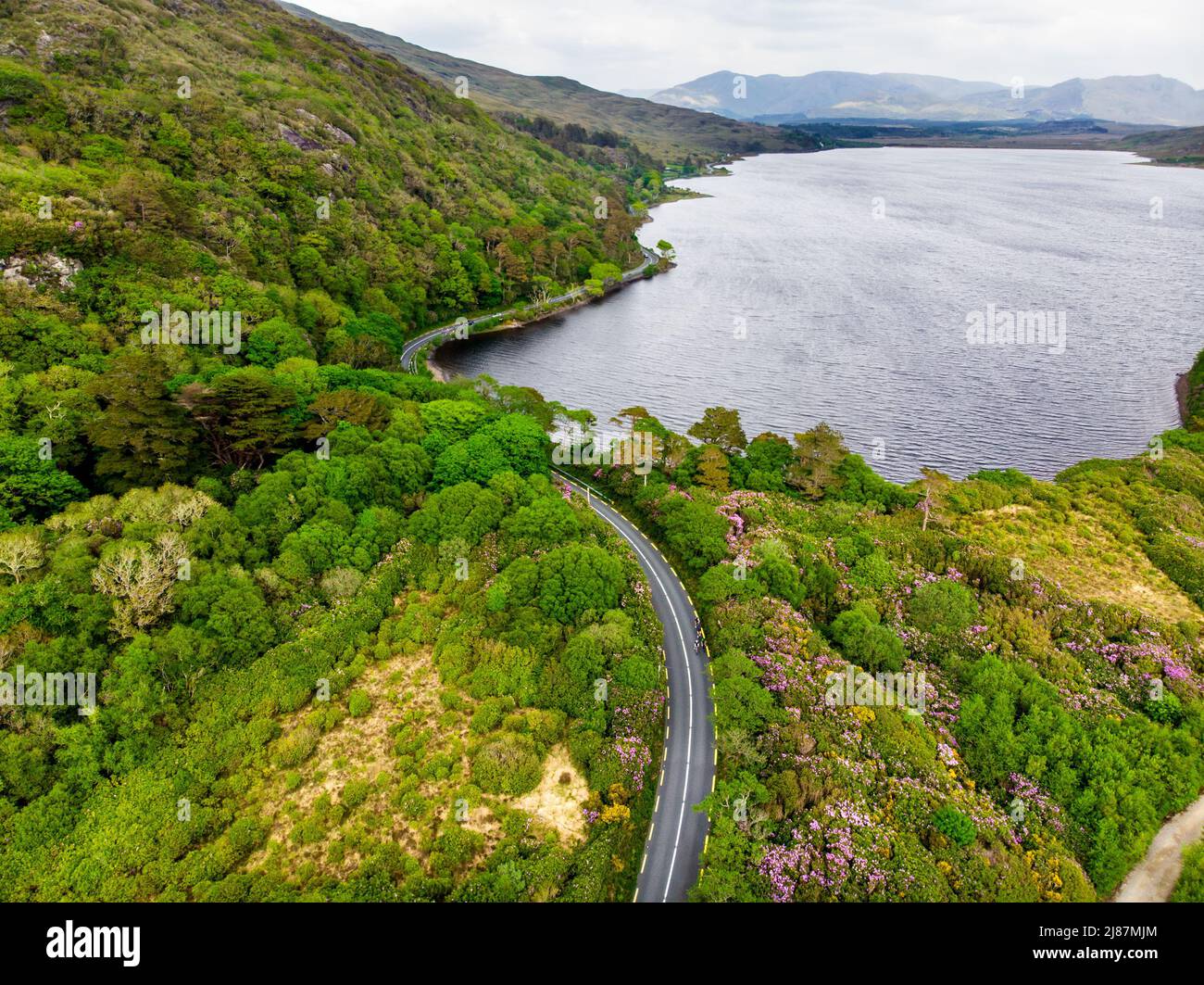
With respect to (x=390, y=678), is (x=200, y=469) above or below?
above

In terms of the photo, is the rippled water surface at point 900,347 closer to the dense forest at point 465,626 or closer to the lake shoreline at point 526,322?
the lake shoreline at point 526,322

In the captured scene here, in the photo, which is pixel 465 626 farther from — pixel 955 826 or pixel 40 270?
pixel 40 270

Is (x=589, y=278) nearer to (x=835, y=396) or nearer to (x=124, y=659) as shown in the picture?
(x=835, y=396)

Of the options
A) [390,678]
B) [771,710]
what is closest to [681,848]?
[771,710]

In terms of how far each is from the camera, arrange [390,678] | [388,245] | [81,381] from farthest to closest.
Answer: [388,245], [81,381], [390,678]

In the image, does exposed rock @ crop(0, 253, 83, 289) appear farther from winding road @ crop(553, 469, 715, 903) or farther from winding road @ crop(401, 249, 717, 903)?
winding road @ crop(553, 469, 715, 903)

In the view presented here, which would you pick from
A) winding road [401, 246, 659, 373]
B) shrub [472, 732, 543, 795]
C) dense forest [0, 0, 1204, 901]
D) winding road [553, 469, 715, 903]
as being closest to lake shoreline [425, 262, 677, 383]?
winding road [401, 246, 659, 373]

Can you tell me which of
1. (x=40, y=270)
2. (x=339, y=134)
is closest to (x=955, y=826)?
(x=40, y=270)
